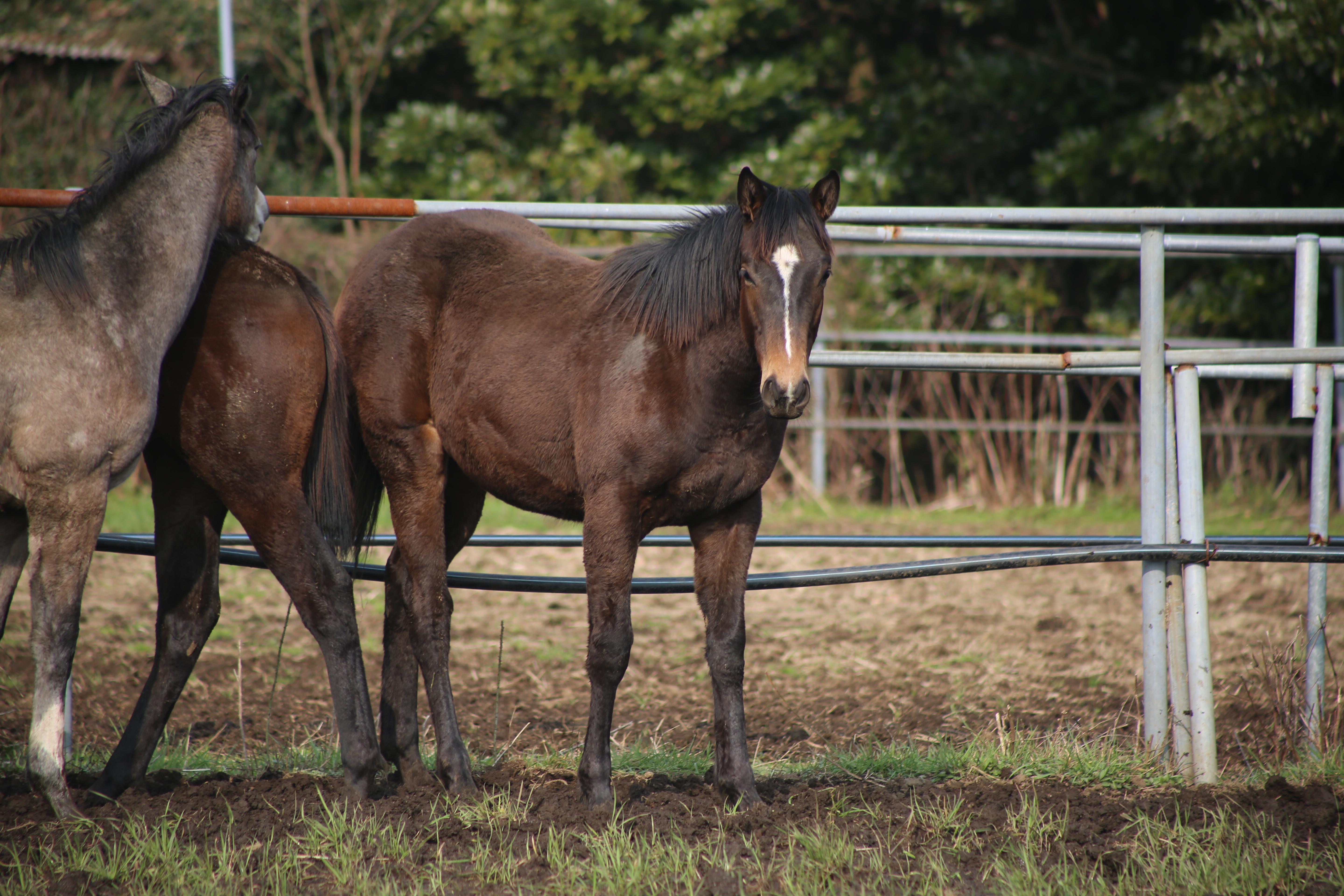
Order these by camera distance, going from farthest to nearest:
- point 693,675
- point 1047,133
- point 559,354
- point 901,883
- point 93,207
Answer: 1. point 1047,133
2. point 693,675
3. point 559,354
4. point 93,207
5. point 901,883

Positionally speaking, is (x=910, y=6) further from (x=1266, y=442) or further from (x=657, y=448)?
(x=657, y=448)

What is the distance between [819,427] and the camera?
9836 mm

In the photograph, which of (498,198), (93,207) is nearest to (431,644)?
(93,207)

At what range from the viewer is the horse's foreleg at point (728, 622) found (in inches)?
123

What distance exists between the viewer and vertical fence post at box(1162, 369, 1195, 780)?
3424 millimetres

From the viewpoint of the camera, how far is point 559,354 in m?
3.33

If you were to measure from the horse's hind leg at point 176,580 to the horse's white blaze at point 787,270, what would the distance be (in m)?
1.91

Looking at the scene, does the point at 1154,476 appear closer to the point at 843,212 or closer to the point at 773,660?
the point at 843,212

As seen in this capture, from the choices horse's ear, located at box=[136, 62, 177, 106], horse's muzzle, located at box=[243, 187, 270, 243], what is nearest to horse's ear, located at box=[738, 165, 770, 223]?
horse's muzzle, located at box=[243, 187, 270, 243]

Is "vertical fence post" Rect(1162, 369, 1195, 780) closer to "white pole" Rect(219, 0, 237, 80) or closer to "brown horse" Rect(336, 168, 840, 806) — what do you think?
"brown horse" Rect(336, 168, 840, 806)

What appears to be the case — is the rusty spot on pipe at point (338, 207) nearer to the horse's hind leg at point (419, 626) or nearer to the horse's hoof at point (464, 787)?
the horse's hind leg at point (419, 626)

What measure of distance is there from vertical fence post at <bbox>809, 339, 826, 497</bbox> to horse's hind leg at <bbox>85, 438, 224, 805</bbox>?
6.96 metres

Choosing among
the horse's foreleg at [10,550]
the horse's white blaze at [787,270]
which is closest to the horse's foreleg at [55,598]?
the horse's foreleg at [10,550]

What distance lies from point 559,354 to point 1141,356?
2025mm
